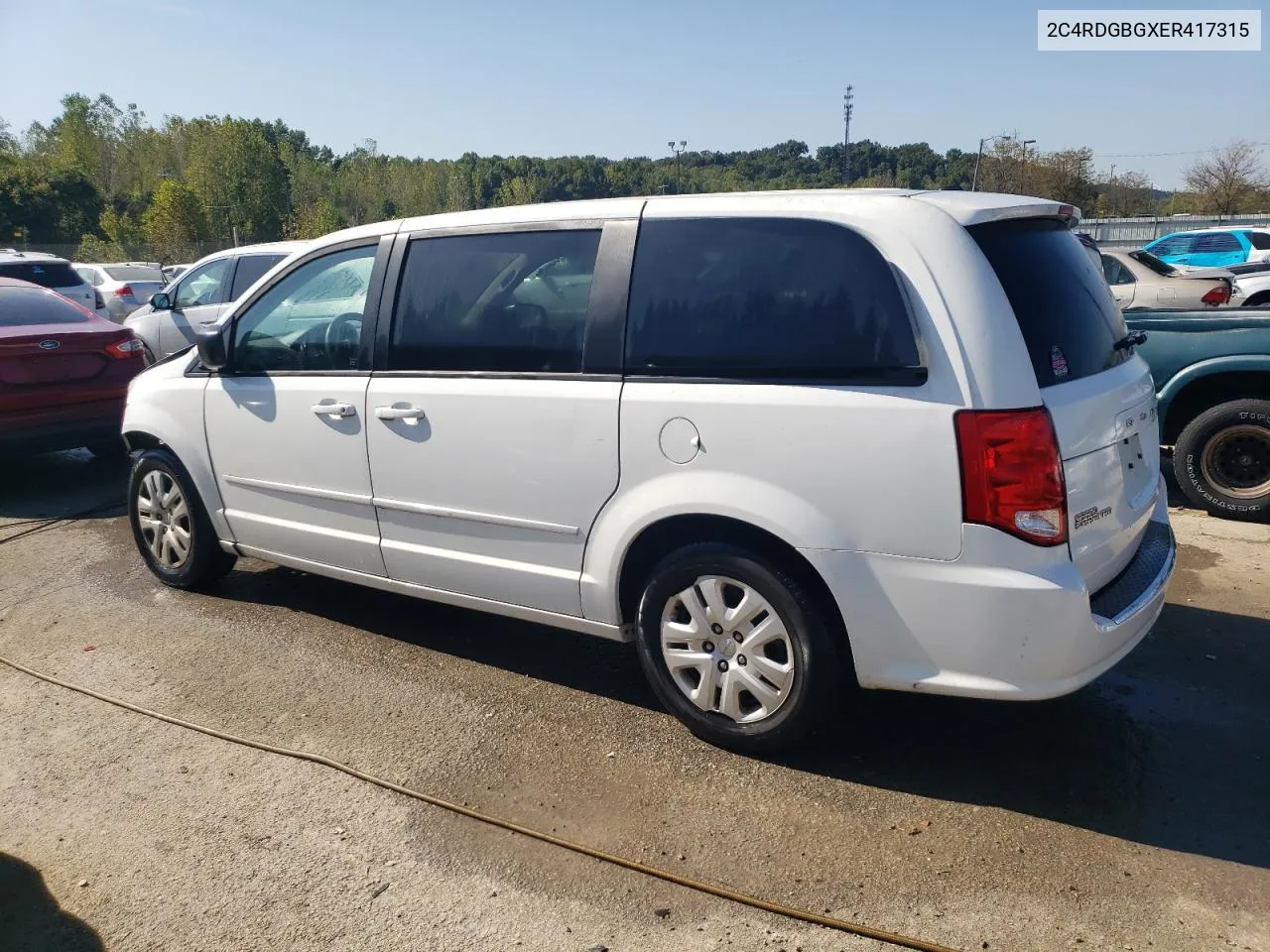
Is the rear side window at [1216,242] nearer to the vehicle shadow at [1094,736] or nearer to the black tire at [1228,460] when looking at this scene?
the black tire at [1228,460]

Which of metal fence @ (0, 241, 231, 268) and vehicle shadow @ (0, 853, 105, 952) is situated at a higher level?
metal fence @ (0, 241, 231, 268)

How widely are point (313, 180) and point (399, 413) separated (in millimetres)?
81058

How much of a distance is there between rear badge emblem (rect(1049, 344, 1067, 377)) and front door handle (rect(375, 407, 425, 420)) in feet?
7.66

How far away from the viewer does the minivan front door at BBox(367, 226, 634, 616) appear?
12.0ft

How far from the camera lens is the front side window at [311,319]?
4395 millimetres

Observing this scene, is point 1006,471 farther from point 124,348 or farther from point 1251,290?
point 1251,290

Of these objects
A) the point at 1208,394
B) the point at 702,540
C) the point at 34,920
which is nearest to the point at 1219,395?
the point at 1208,394

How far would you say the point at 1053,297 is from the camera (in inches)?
129

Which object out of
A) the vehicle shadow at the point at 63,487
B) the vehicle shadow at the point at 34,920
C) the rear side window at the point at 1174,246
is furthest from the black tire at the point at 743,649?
the rear side window at the point at 1174,246

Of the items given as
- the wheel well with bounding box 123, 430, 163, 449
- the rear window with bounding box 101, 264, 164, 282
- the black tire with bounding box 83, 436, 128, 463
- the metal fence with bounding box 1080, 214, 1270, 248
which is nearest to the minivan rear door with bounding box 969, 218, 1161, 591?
the wheel well with bounding box 123, 430, 163, 449

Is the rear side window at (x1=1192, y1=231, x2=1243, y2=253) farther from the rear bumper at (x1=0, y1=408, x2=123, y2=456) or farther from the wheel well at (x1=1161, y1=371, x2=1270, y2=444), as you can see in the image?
the rear bumper at (x1=0, y1=408, x2=123, y2=456)

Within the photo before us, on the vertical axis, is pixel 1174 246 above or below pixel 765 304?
below

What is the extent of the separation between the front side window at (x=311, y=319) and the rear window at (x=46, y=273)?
1165 centimetres

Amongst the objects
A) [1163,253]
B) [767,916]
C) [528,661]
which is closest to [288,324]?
[528,661]
